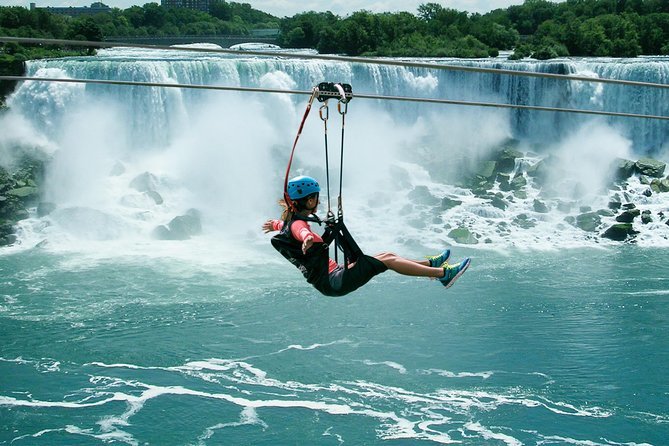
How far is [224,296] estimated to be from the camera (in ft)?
47.8

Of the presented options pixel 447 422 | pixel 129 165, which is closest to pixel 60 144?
pixel 129 165

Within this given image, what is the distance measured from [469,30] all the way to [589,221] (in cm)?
2122

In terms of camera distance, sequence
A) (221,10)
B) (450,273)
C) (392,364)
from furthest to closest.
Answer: (221,10) → (392,364) → (450,273)

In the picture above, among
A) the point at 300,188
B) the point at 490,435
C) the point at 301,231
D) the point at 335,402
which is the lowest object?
the point at 490,435

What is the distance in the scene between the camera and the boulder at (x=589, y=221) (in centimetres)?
1955

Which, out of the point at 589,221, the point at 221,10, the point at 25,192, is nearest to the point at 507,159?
the point at 589,221

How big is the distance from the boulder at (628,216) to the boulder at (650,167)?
9.02ft

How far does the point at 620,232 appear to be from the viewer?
1880 cm

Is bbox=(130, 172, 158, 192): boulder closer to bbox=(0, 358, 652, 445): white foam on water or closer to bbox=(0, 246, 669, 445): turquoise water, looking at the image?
bbox=(0, 246, 669, 445): turquoise water

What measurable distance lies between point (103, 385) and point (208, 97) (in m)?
12.6

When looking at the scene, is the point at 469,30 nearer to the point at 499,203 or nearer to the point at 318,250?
the point at 499,203

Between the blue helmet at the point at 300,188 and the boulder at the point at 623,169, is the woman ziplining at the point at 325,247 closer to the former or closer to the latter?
the blue helmet at the point at 300,188

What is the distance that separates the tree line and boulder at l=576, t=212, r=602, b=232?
12.4 metres

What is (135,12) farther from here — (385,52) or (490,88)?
(490,88)
